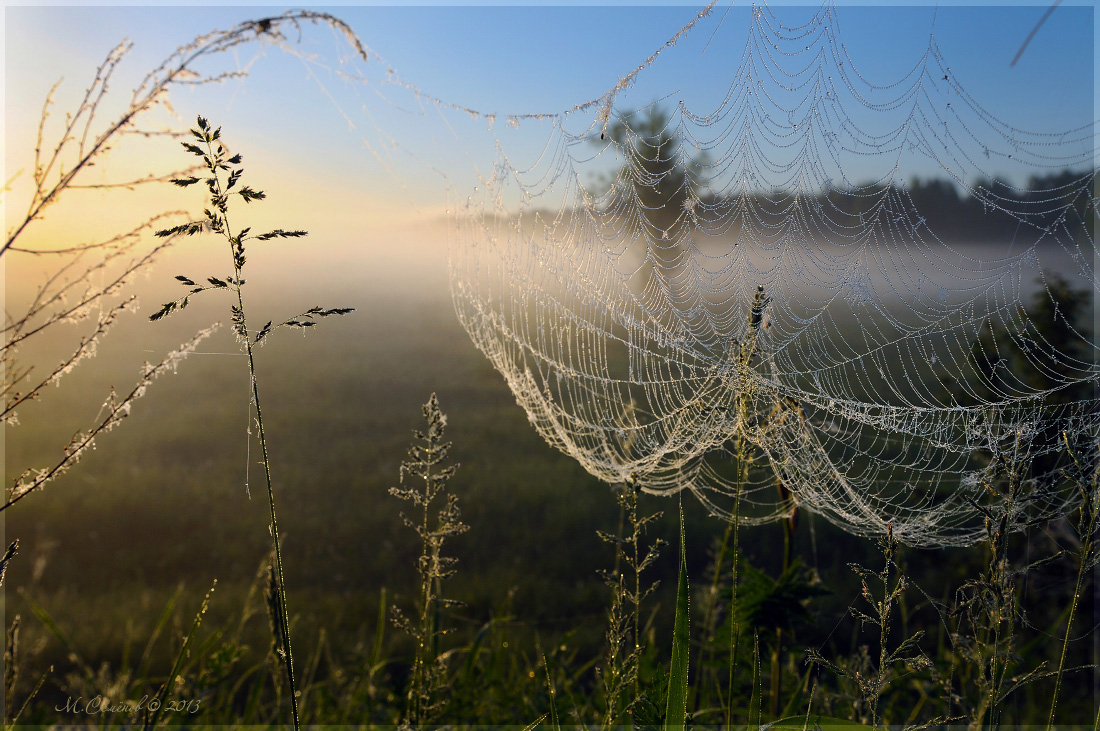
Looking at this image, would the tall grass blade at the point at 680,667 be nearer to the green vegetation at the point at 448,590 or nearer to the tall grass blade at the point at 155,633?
the green vegetation at the point at 448,590

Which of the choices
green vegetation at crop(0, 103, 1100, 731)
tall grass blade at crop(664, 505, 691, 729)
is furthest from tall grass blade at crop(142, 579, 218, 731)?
tall grass blade at crop(664, 505, 691, 729)

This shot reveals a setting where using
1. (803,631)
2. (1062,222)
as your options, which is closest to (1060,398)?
(1062,222)

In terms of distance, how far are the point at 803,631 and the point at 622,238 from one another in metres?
3.54

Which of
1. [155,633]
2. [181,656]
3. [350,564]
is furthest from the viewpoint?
[350,564]

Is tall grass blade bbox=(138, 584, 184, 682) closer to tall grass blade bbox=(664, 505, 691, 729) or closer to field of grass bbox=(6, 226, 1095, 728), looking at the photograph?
field of grass bbox=(6, 226, 1095, 728)

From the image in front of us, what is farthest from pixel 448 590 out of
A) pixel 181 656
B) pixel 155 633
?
pixel 181 656

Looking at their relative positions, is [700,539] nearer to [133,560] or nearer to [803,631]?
[803,631]

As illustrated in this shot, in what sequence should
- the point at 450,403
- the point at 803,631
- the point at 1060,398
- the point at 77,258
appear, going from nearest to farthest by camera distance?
1. the point at 77,258
2. the point at 803,631
3. the point at 1060,398
4. the point at 450,403

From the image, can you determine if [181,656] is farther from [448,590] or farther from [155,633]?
[448,590]

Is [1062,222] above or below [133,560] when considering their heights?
above

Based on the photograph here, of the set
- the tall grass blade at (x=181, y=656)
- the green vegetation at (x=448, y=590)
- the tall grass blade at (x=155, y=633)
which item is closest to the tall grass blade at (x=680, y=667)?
the green vegetation at (x=448, y=590)

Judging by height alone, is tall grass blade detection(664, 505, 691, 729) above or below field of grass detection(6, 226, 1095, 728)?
above

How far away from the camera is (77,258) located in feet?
5.38

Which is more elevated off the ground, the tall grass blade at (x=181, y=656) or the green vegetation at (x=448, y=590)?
the tall grass blade at (x=181, y=656)
